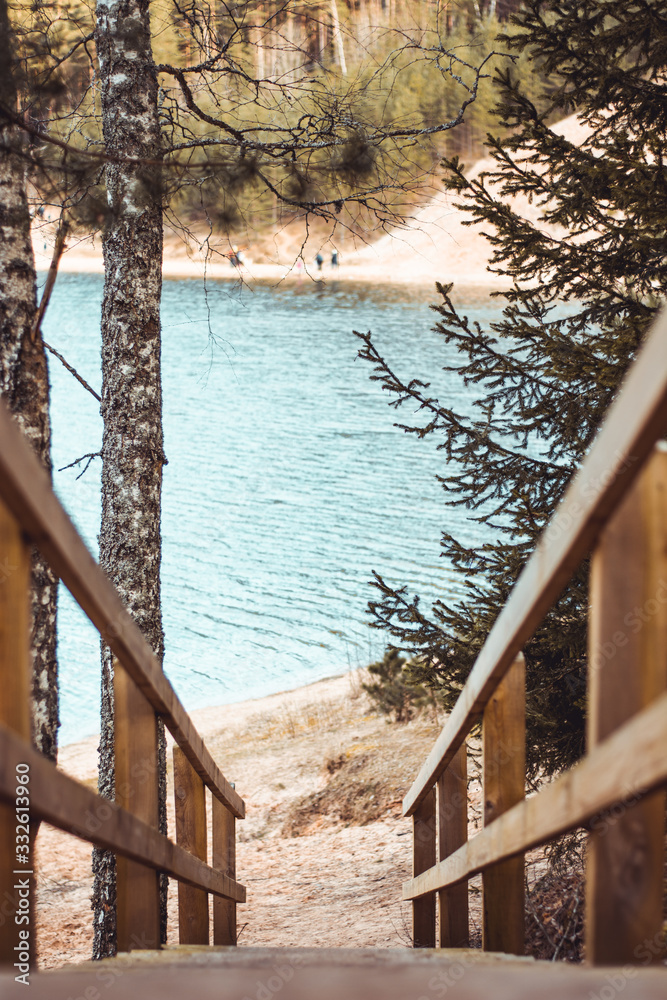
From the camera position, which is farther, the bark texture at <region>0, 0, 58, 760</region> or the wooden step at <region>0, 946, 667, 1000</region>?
the bark texture at <region>0, 0, 58, 760</region>

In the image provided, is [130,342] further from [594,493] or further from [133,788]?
[594,493]

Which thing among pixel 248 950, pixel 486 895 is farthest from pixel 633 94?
pixel 248 950

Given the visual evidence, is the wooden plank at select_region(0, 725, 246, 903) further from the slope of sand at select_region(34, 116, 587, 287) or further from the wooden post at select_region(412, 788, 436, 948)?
the slope of sand at select_region(34, 116, 587, 287)

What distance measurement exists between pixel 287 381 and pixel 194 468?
778cm

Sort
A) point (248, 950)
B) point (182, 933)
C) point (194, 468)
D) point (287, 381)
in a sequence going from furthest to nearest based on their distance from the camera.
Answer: point (287, 381) < point (194, 468) < point (182, 933) < point (248, 950)

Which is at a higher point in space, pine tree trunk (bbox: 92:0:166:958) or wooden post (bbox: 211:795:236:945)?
pine tree trunk (bbox: 92:0:166:958)

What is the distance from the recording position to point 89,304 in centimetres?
3628

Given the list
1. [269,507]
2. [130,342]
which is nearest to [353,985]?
[130,342]

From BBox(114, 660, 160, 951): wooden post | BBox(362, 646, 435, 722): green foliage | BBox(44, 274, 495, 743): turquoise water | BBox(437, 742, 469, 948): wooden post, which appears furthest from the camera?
BBox(44, 274, 495, 743): turquoise water

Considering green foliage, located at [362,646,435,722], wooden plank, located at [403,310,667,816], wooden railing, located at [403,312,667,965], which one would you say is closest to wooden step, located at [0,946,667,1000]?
wooden railing, located at [403,312,667,965]

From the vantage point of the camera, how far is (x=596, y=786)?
3.59 feet

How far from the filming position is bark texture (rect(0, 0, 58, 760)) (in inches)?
137

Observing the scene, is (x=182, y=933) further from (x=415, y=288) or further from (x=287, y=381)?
(x=415, y=288)

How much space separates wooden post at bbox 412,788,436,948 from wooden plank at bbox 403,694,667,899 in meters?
1.71
